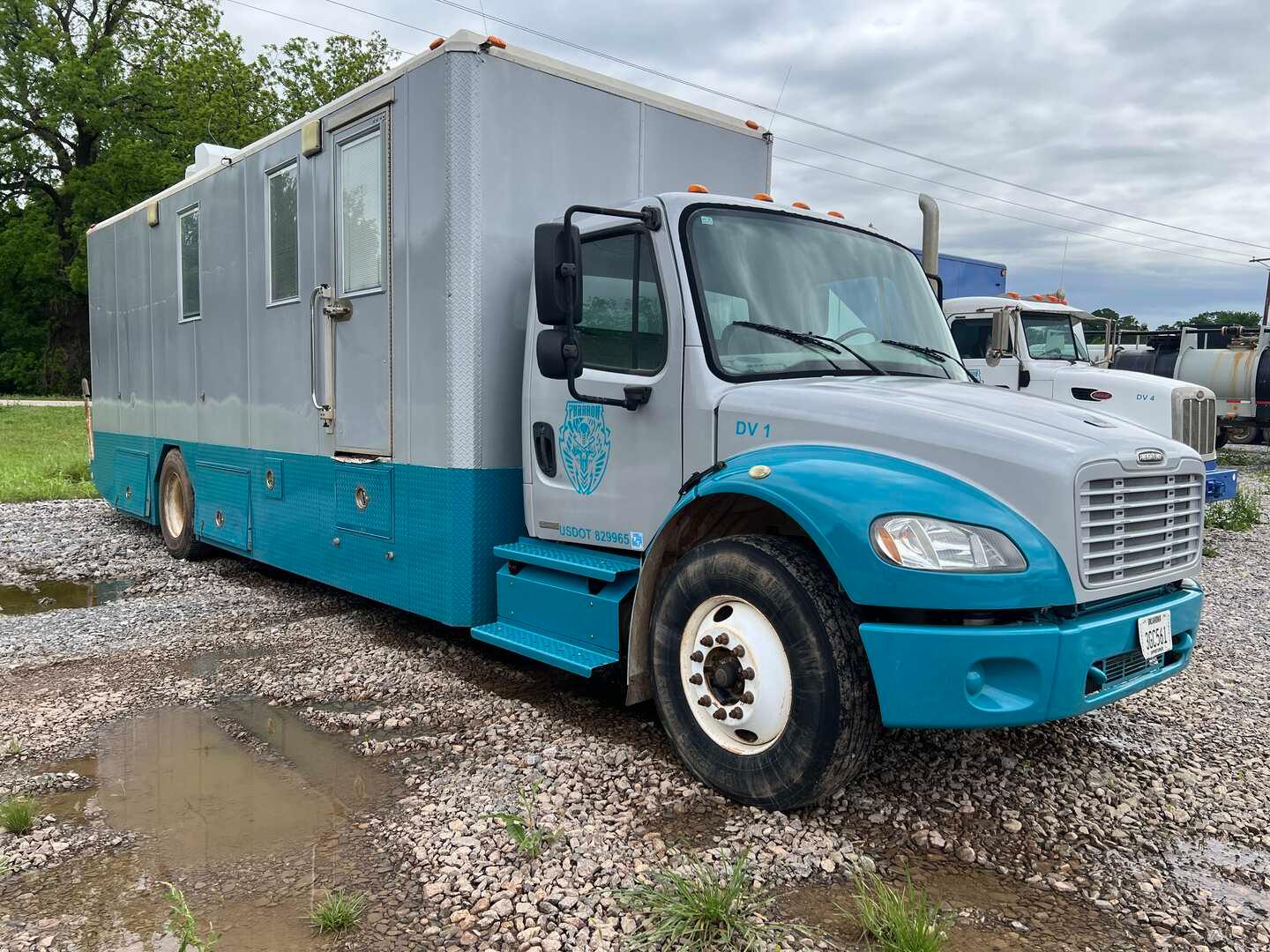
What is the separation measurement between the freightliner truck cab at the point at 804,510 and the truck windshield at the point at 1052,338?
6148 millimetres

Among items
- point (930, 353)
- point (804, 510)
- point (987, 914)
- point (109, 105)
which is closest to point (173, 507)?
point (930, 353)

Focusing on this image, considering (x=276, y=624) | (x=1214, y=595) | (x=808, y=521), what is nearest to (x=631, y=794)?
(x=808, y=521)

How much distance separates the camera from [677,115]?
5988 millimetres

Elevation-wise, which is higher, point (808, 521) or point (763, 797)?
point (808, 521)

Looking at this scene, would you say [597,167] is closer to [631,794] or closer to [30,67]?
[631,794]

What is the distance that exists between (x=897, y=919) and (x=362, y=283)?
15.6 feet

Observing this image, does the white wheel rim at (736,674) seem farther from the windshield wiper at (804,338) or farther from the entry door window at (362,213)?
the entry door window at (362,213)

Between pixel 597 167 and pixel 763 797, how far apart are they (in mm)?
3687

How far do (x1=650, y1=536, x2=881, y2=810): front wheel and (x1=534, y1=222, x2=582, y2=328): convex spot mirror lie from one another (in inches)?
50.3

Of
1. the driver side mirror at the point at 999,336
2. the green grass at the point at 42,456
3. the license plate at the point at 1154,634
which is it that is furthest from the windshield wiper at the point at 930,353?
the green grass at the point at 42,456

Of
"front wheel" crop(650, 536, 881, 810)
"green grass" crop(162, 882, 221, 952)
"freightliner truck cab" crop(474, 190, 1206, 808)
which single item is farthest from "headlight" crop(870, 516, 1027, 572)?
"green grass" crop(162, 882, 221, 952)

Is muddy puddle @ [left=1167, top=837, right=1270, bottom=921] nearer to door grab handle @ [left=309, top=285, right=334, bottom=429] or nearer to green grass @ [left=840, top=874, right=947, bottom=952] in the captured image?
green grass @ [left=840, top=874, right=947, bottom=952]

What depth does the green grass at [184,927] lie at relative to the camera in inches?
114

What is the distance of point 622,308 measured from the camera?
4.63 metres
